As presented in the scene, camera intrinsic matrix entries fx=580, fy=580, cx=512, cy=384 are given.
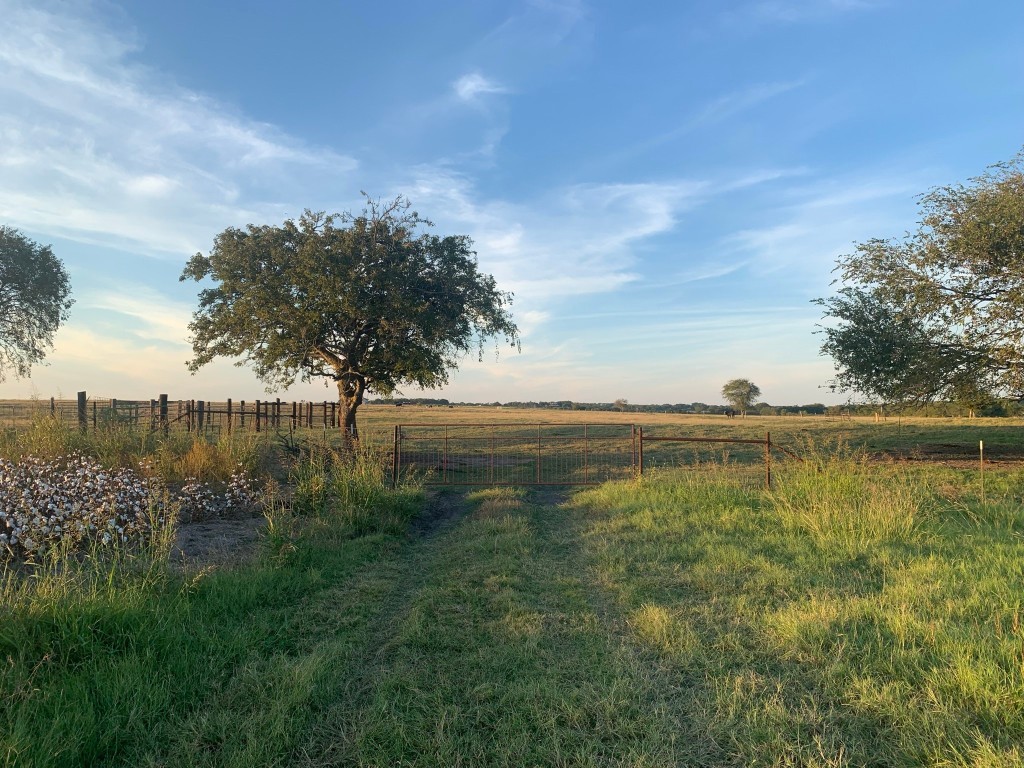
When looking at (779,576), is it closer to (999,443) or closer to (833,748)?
(833,748)

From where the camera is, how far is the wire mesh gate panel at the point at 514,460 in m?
15.5

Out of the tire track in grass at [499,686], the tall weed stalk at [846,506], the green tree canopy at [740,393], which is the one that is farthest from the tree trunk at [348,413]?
the green tree canopy at [740,393]

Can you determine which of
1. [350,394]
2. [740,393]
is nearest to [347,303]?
[350,394]

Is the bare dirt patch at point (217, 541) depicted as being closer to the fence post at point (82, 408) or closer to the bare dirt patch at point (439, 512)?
the bare dirt patch at point (439, 512)

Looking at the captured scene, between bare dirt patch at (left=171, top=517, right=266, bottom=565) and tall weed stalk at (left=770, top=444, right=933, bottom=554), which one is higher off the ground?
tall weed stalk at (left=770, top=444, right=933, bottom=554)

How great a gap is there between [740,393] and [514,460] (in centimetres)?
7125

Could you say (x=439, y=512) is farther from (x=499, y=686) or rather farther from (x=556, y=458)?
(x=556, y=458)

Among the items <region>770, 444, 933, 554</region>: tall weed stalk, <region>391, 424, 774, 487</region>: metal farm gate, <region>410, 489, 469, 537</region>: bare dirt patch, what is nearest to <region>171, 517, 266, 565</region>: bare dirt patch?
<region>410, 489, 469, 537</region>: bare dirt patch

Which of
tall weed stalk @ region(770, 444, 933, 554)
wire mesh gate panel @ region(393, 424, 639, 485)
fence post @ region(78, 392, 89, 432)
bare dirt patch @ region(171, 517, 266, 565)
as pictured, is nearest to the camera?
bare dirt patch @ region(171, 517, 266, 565)

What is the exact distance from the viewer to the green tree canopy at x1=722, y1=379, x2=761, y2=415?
276 feet

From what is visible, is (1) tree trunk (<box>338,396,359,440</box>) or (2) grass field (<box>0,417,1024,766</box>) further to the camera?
(1) tree trunk (<box>338,396,359,440</box>)

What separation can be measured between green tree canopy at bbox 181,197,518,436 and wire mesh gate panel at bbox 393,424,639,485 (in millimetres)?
3132

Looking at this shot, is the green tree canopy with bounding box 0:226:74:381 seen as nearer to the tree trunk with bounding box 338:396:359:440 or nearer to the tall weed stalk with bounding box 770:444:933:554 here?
the tree trunk with bounding box 338:396:359:440

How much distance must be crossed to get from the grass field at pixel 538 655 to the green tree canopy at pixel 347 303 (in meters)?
13.1
